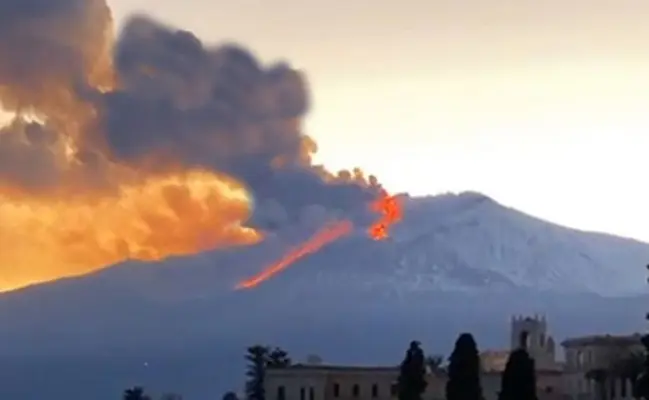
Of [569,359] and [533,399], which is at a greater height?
Answer: [569,359]

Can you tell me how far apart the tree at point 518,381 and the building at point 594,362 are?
52.8m

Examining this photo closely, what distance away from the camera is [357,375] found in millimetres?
181875

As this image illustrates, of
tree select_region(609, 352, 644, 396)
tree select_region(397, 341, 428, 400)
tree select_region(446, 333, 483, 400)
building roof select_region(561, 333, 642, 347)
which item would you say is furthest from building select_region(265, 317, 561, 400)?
tree select_region(446, 333, 483, 400)

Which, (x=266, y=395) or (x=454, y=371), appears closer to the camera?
(x=454, y=371)

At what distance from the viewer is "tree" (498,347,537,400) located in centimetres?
11419

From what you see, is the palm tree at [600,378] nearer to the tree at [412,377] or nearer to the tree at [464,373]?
the tree at [412,377]

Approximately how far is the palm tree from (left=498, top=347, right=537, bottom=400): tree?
54537 millimetres

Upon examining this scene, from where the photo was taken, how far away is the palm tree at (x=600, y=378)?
169m

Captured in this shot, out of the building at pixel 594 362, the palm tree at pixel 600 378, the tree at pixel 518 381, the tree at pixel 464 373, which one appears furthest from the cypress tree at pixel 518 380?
the palm tree at pixel 600 378

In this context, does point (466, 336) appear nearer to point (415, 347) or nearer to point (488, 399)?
point (415, 347)

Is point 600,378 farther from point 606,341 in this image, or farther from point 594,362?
point 606,341

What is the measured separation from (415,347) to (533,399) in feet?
87.9

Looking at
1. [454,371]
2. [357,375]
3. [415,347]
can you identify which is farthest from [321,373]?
[454,371]

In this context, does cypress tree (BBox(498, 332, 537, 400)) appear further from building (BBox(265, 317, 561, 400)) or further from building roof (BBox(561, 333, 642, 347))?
building (BBox(265, 317, 561, 400))
